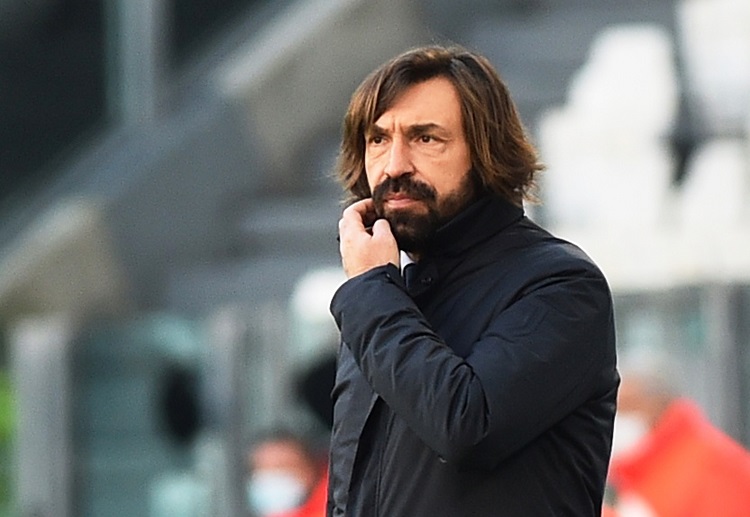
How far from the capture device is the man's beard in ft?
9.91

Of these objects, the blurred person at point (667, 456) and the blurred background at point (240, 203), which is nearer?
the blurred person at point (667, 456)

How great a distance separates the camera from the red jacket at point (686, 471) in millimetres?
5723

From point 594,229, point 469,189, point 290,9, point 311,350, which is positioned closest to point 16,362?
point 311,350

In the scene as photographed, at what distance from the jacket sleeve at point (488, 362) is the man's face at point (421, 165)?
0.09 metres

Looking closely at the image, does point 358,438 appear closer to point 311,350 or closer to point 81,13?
point 311,350

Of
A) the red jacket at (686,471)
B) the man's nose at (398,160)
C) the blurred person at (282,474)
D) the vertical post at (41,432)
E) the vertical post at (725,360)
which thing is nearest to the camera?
the man's nose at (398,160)

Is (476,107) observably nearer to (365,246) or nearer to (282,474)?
(365,246)

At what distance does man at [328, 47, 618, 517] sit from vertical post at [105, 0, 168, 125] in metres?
6.78

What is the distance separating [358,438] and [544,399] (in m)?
0.27

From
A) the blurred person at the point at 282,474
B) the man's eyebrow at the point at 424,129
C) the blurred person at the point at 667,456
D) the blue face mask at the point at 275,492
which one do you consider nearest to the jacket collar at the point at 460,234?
the man's eyebrow at the point at 424,129

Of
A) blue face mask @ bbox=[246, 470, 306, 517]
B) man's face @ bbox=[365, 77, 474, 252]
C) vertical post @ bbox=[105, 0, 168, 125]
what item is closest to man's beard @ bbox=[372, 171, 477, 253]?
man's face @ bbox=[365, 77, 474, 252]

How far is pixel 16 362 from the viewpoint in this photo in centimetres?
797

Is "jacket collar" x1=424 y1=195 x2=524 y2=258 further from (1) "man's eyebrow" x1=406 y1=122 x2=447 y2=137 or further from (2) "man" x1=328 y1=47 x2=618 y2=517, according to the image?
(1) "man's eyebrow" x1=406 y1=122 x2=447 y2=137

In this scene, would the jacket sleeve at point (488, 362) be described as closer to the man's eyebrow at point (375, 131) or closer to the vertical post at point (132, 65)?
the man's eyebrow at point (375, 131)
